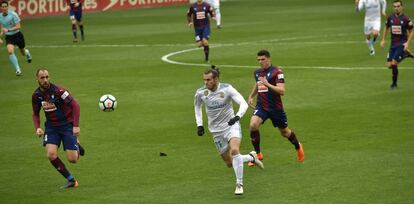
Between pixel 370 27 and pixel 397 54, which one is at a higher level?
pixel 397 54

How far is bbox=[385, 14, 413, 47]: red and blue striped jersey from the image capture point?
28.3 m

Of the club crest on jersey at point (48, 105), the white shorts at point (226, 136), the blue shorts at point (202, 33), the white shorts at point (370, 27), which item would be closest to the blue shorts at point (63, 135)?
the club crest on jersey at point (48, 105)

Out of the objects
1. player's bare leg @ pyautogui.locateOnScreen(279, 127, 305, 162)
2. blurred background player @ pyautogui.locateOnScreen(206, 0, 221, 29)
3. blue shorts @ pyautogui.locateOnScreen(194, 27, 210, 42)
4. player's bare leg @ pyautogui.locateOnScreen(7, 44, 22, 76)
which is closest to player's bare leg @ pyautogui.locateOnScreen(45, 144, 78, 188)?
player's bare leg @ pyautogui.locateOnScreen(279, 127, 305, 162)

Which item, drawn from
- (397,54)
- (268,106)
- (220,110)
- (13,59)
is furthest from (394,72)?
(13,59)

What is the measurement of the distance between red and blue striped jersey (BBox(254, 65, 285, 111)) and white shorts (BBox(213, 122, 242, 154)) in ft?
6.83

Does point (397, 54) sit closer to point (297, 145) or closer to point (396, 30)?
point (396, 30)

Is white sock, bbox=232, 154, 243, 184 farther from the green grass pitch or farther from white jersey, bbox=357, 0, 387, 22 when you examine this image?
white jersey, bbox=357, 0, 387, 22

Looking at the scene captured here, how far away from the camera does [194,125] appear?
2403 centimetres

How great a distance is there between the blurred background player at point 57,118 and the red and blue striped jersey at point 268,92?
3.89 metres

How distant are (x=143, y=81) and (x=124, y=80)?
84 centimetres

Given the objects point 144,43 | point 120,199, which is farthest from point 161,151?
point 144,43

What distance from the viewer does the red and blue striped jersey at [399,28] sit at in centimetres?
2834

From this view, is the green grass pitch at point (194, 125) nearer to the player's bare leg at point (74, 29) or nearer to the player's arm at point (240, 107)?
the player's bare leg at point (74, 29)

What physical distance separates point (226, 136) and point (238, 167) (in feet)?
2.94
